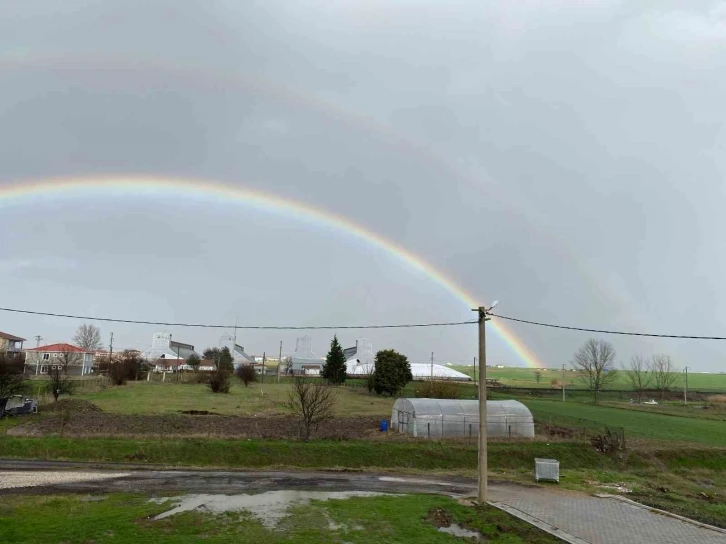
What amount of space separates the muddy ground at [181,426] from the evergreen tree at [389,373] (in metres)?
33.6

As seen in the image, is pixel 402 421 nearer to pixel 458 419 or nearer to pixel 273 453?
pixel 458 419

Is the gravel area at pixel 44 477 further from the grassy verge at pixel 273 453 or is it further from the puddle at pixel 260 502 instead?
the puddle at pixel 260 502

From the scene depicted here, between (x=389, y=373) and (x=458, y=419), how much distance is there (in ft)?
132

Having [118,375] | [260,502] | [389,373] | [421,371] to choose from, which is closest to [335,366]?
[389,373]

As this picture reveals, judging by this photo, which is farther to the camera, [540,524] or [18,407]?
[18,407]

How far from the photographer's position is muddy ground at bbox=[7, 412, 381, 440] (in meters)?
34.2

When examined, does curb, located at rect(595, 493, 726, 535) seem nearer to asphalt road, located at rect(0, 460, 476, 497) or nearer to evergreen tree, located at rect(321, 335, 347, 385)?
asphalt road, located at rect(0, 460, 476, 497)

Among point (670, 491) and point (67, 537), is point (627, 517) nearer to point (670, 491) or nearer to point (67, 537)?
point (670, 491)

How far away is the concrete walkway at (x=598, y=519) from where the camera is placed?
15578mm

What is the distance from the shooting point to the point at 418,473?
94.1 feet

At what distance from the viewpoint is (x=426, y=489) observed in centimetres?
2377

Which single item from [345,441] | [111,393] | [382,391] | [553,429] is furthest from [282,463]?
[382,391]

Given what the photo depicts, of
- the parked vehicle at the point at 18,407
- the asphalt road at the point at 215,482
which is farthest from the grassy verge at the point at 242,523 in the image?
the parked vehicle at the point at 18,407

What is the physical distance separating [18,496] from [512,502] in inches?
739
